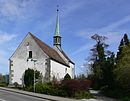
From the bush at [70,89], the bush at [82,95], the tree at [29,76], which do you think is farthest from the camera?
the tree at [29,76]

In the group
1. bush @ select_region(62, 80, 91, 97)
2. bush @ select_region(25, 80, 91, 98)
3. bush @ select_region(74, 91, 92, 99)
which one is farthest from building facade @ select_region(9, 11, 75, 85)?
bush @ select_region(74, 91, 92, 99)

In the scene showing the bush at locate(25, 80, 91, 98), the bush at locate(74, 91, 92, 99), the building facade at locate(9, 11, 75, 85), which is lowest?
the bush at locate(74, 91, 92, 99)

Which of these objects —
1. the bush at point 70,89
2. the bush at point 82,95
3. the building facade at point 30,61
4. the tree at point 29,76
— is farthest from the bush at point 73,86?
the building facade at point 30,61

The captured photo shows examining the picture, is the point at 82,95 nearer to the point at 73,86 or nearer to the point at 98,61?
the point at 73,86

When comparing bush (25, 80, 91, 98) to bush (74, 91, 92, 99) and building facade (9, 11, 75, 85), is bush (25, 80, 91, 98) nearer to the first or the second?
bush (74, 91, 92, 99)

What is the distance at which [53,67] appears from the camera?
54.6 meters

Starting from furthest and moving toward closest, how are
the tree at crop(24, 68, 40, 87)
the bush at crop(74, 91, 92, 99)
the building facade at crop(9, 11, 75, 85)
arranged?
the building facade at crop(9, 11, 75, 85), the tree at crop(24, 68, 40, 87), the bush at crop(74, 91, 92, 99)

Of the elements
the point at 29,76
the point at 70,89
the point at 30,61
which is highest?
the point at 30,61

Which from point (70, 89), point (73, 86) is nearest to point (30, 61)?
point (70, 89)

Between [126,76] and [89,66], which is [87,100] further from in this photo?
[89,66]

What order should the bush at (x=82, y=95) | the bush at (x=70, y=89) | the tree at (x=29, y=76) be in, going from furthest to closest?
1. the tree at (x=29, y=76)
2. the bush at (x=70, y=89)
3. the bush at (x=82, y=95)

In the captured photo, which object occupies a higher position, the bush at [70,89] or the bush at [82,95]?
the bush at [70,89]

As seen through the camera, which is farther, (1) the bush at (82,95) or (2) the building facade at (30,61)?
(2) the building facade at (30,61)

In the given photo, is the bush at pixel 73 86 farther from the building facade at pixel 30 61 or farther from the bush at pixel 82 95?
the building facade at pixel 30 61
